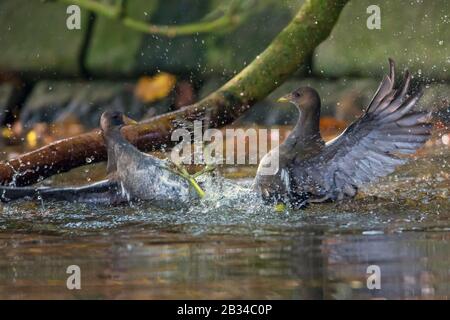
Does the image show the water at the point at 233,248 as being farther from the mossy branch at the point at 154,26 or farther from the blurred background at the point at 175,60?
the blurred background at the point at 175,60

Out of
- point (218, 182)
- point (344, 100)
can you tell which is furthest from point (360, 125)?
point (344, 100)

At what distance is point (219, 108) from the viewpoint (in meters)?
7.17

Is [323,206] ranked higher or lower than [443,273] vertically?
higher

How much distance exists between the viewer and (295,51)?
24.6 ft

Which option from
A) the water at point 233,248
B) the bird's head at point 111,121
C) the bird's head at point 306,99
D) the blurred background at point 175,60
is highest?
the blurred background at point 175,60

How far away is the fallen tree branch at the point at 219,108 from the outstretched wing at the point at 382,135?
4.17 feet

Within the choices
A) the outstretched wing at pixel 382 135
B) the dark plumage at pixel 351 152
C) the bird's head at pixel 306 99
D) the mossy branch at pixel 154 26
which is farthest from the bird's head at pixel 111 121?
the mossy branch at pixel 154 26

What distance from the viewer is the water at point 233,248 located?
4.10 m

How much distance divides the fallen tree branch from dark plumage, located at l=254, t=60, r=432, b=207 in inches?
35.8

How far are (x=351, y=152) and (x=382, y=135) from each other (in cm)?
19

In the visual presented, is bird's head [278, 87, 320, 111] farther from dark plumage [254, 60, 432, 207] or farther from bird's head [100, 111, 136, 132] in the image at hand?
bird's head [100, 111, 136, 132]

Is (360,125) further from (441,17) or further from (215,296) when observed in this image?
(441,17)
